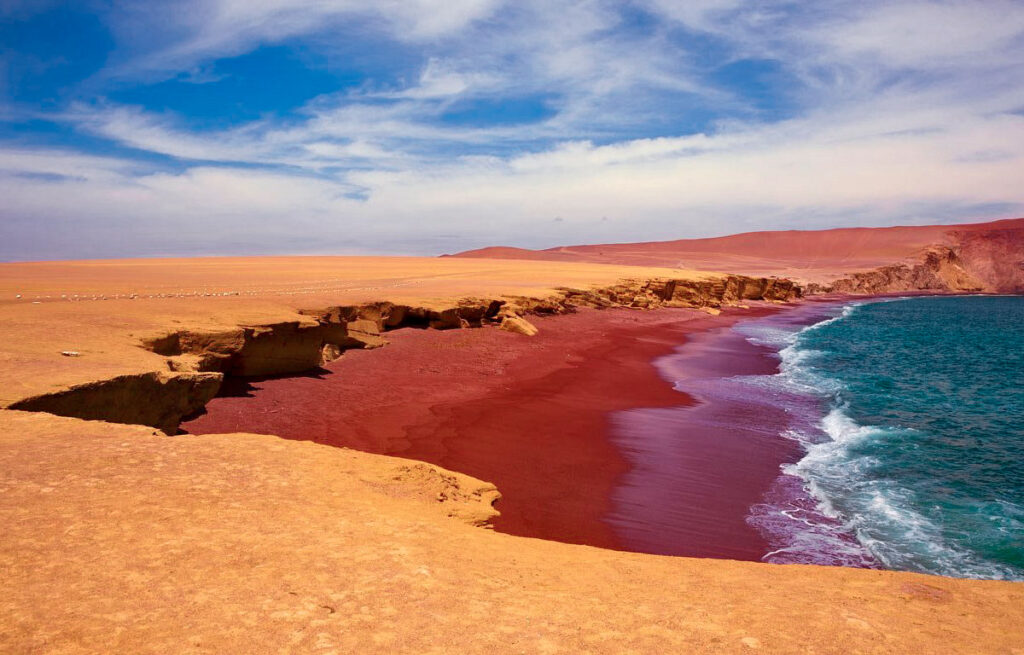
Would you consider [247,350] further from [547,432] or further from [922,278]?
[922,278]

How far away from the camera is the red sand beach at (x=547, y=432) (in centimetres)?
877

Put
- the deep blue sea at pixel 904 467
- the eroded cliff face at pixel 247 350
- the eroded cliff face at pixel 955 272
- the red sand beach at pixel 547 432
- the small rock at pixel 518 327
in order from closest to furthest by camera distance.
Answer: the eroded cliff face at pixel 247 350 → the deep blue sea at pixel 904 467 → the red sand beach at pixel 547 432 → the small rock at pixel 518 327 → the eroded cliff face at pixel 955 272

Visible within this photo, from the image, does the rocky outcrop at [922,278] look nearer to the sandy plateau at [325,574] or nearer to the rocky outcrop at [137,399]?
the rocky outcrop at [137,399]

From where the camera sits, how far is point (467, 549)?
5.20 metres

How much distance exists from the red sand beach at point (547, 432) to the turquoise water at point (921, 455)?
1.38 metres

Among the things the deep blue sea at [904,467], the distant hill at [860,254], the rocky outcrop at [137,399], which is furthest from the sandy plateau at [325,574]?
the distant hill at [860,254]

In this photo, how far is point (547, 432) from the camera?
12797 millimetres

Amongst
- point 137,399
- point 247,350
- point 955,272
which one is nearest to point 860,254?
point 955,272

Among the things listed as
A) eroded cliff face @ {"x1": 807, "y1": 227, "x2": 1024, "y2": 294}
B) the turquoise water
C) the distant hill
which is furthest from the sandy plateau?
eroded cliff face @ {"x1": 807, "y1": 227, "x2": 1024, "y2": 294}

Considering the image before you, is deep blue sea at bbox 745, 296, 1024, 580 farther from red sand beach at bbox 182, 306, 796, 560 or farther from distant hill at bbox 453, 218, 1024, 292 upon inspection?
distant hill at bbox 453, 218, 1024, 292

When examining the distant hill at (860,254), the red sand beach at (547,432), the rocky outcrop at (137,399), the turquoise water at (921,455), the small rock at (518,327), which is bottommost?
the turquoise water at (921,455)

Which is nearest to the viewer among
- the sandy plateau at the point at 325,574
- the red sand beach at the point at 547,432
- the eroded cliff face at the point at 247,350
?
the sandy plateau at the point at 325,574

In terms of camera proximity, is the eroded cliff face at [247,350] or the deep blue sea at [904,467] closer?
the eroded cliff face at [247,350]

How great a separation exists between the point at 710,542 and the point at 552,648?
5373 millimetres
